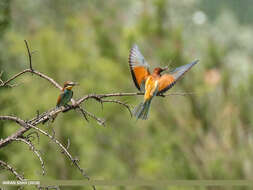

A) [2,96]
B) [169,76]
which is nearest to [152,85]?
[169,76]


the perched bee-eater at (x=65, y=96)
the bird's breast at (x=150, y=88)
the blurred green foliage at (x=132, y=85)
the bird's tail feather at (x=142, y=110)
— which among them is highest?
the perched bee-eater at (x=65, y=96)

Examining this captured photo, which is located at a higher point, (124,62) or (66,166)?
(124,62)

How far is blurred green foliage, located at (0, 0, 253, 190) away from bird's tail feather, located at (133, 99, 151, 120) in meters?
1.02

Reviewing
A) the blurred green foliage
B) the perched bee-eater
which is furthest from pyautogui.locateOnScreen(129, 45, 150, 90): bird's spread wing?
the blurred green foliage

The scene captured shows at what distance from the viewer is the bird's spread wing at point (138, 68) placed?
7.41 ft

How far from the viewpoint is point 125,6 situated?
18.0 m

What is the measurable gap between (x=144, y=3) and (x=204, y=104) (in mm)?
4802

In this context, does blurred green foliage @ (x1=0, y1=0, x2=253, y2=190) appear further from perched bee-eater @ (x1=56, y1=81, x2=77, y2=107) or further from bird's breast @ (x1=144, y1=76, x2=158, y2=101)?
bird's breast @ (x1=144, y1=76, x2=158, y2=101)

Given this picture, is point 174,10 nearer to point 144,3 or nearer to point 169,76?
point 144,3

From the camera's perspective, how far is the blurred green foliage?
789 cm

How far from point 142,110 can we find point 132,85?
9640 millimetres

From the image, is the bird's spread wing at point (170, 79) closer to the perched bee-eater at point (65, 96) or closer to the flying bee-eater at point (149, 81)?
the flying bee-eater at point (149, 81)

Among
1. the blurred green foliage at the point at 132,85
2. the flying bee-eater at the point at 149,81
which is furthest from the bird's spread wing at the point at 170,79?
the blurred green foliage at the point at 132,85

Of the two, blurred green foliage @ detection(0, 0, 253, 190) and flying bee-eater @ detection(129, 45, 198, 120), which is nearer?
flying bee-eater @ detection(129, 45, 198, 120)
